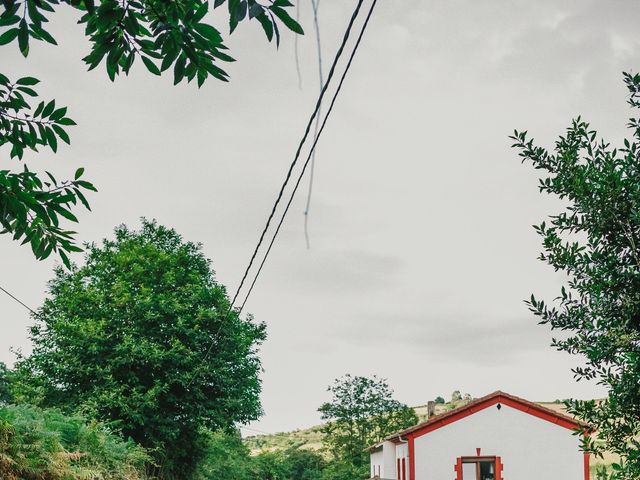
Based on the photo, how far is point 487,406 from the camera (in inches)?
1139

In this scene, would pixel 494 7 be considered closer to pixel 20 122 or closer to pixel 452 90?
pixel 452 90

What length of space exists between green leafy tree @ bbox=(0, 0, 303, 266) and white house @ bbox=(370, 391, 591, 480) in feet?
85.7

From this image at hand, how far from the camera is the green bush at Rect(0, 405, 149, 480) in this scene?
32.3 feet

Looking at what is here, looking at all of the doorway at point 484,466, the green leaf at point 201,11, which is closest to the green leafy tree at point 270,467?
the doorway at point 484,466

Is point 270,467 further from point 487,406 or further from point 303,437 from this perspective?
point 303,437

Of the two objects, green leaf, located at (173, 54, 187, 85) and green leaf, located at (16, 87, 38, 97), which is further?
green leaf, located at (16, 87, 38, 97)

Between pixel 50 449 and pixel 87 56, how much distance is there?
9273 millimetres

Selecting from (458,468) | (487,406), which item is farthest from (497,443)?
(458,468)

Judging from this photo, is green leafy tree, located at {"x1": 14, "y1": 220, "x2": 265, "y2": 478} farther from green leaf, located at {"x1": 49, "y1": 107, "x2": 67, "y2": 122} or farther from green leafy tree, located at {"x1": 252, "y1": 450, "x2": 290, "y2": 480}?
green leaf, located at {"x1": 49, "y1": 107, "x2": 67, "y2": 122}

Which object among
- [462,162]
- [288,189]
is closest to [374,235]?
[462,162]

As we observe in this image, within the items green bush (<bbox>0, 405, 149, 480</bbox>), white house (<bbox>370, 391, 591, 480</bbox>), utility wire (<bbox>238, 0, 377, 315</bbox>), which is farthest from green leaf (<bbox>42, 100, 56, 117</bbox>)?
white house (<bbox>370, 391, 591, 480</bbox>)

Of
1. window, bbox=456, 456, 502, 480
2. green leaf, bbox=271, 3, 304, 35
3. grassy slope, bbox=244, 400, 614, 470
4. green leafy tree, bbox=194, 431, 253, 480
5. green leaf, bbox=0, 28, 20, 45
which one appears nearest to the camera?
green leaf, bbox=271, 3, 304, 35

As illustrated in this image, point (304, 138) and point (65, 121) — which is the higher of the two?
point (304, 138)

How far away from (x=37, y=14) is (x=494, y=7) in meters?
3.15
